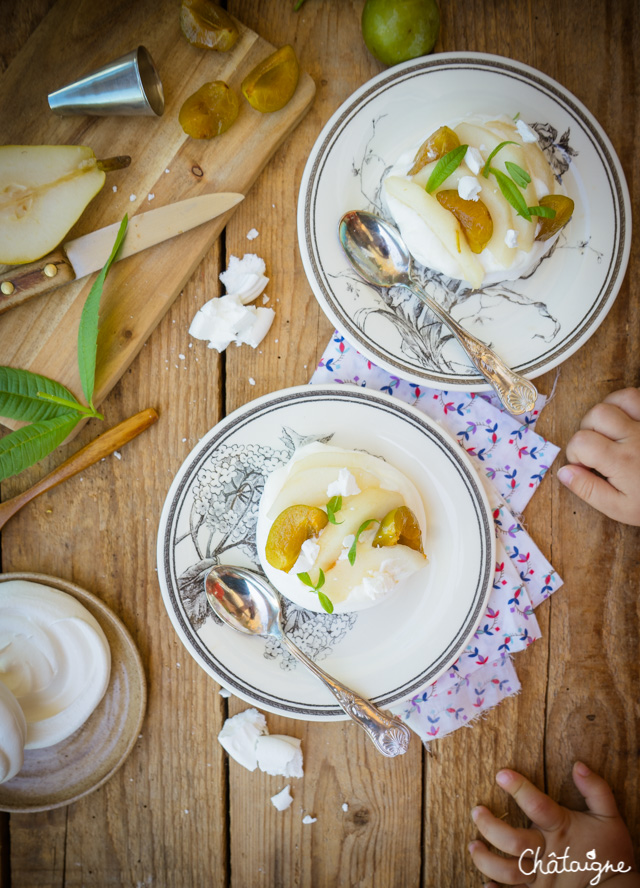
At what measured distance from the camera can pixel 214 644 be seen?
1222 millimetres

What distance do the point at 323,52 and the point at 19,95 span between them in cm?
68

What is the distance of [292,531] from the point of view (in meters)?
1.09

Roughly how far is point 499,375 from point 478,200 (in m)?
0.35

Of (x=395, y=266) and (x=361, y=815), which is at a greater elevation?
(x=395, y=266)

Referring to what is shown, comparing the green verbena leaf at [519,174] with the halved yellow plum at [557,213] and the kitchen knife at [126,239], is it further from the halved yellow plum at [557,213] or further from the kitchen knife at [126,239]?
the kitchen knife at [126,239]

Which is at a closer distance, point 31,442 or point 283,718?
point 31,442

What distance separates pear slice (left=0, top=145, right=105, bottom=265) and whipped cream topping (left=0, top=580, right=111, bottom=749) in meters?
0.74

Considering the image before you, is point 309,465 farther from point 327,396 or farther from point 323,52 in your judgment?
point 323,52

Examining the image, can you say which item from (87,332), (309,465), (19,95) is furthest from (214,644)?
(19,95)

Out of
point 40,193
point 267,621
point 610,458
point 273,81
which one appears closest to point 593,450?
point 610,458

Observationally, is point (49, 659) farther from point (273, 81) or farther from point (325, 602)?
point (273, 81)

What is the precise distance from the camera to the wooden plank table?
4.22 ft

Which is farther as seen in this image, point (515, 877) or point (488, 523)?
point (515, 877)

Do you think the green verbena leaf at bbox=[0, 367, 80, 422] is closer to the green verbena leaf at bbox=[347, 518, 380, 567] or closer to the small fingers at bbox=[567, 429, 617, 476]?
the green verbena leaf at bbox=[347, 518, 380, 567]
